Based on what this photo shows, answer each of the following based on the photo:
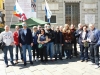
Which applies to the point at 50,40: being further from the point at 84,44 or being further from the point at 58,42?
the point at 84,44

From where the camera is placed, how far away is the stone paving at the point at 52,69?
754 cm

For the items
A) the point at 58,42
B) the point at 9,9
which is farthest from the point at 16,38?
the point at 9,9

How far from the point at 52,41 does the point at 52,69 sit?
201 cm

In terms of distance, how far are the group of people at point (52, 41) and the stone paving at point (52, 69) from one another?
0.37 meters

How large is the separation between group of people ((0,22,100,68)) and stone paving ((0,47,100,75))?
0.37 meters

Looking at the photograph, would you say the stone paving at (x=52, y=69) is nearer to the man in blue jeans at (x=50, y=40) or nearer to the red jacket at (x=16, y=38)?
the man in blue jeans at (x=50, y=40)

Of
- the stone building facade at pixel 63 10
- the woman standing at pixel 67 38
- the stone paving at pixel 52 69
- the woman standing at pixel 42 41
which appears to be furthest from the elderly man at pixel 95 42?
the stone building facade at pixel 63 10

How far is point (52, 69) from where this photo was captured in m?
8.02

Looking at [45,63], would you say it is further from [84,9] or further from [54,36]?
[84,9]

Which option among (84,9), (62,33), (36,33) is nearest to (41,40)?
(36,33)

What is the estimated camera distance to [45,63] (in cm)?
914

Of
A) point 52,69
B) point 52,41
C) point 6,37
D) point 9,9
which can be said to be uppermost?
point 9,9

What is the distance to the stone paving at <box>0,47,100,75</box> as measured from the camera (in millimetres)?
7543

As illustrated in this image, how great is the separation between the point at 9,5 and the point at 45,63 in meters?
10.1
